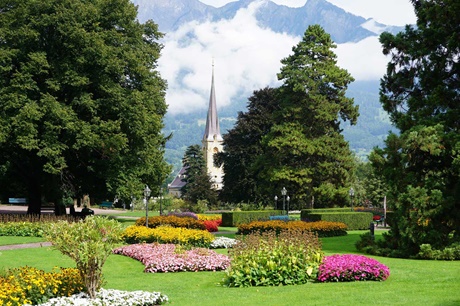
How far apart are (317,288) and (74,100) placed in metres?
23.9

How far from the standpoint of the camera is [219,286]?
13945mm

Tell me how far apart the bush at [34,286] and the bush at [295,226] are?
1755 cm

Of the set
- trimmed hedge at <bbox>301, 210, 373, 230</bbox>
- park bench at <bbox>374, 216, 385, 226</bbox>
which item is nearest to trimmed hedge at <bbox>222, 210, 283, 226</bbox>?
trimmed hedge at <bbox>301, 210, 373, 230</bbox>

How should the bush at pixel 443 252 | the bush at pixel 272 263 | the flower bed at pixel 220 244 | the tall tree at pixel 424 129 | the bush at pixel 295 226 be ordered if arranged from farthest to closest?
the bush at pixel 295 226
the flower bed at pixel 220 244
the tall tree at pixel 424 129
the bush at pixel 443 252
the bush at pixel 272 263

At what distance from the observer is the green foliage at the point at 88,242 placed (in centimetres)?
1098

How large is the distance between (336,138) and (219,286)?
37.5 metres

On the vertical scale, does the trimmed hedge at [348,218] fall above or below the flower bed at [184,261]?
above

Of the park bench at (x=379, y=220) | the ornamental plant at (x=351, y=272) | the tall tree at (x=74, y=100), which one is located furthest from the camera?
the park bench at (x=379, y=220)

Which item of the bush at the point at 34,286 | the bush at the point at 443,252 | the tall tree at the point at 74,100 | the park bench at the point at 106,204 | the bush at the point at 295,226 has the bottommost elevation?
the bush at the point at 34,286

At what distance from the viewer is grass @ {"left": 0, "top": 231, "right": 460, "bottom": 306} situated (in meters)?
11.2

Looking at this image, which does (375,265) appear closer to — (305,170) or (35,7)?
(35,7)

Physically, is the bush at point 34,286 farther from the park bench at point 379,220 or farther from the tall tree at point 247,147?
the tall tree at point 247,147

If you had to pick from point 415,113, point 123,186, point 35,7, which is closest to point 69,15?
point 35,7

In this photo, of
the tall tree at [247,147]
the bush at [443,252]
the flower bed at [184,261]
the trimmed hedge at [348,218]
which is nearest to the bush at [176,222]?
the trimmed hedge at [348,218]
